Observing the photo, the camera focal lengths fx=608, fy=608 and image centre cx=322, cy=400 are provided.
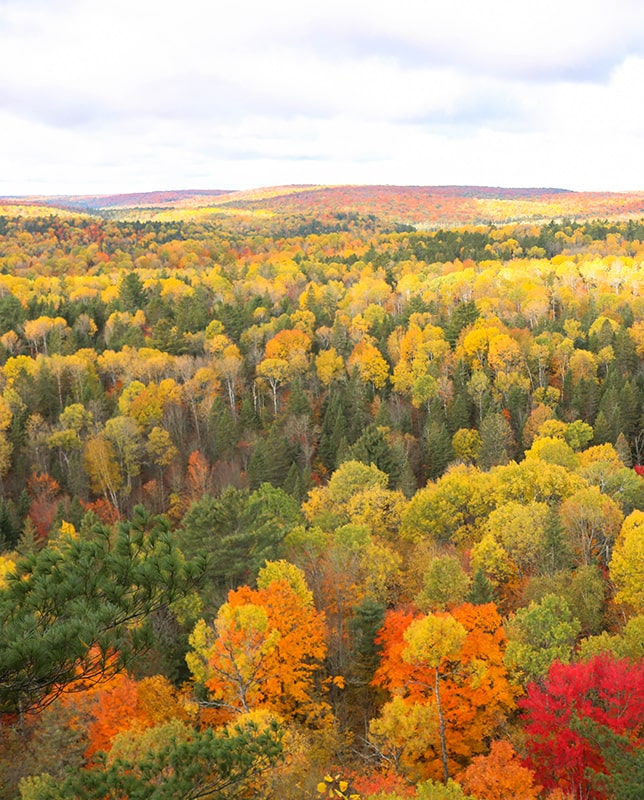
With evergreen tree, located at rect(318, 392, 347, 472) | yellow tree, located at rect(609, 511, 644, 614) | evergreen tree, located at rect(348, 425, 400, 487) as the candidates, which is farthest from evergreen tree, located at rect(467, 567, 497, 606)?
evergreen tree, located at rect(318, 392, 347, 472)

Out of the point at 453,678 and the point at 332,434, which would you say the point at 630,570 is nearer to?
the point at 453,678

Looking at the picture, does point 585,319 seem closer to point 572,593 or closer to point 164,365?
point 164,365

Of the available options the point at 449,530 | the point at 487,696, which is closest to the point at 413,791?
the point at 487,696

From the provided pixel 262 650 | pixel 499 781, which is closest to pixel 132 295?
pixel 262 650

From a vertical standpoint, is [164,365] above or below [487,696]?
above

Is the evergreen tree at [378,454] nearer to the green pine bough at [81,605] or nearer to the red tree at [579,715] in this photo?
the red tree at [579,715]

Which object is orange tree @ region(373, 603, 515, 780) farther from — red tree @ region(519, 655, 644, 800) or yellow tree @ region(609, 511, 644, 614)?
yellow tree @ region(609, 511, 644, 614)

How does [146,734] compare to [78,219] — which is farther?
[78,219]

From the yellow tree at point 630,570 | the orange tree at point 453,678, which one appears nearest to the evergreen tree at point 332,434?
the yellow tree at point 630,570
